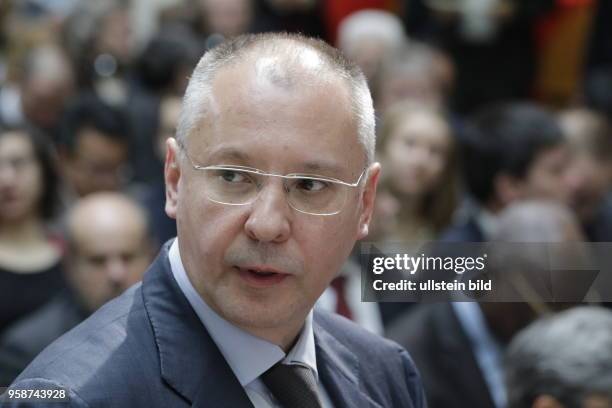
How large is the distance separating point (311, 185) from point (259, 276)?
164mm

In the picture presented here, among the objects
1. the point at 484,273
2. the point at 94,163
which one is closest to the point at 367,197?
the point at 484,273

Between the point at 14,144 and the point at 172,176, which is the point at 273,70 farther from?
the point at 14,144

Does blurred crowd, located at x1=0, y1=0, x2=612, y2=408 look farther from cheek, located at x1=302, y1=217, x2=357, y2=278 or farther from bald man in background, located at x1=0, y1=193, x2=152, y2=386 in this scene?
cheek, located at x1=302, y1=217, x2=357, y2=278

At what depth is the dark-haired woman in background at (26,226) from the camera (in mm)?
3817

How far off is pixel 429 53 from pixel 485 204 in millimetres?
1693

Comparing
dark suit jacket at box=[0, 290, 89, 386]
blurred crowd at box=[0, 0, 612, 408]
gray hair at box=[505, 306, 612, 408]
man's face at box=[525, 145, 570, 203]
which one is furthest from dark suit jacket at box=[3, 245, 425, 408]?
man's face at box=[525, 145, 570, 203]

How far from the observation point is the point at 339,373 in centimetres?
193

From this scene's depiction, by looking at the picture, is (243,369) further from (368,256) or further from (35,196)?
(35,196)

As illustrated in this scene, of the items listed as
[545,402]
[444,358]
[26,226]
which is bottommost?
[26,226]

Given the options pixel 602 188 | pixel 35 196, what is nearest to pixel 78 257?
pixel 35 196

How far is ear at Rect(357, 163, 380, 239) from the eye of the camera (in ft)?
6.22

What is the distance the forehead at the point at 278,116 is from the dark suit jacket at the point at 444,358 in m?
1.23

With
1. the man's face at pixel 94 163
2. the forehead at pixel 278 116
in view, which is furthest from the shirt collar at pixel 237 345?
the man's face at pixel 94 163

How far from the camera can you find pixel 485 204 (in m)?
4.54
